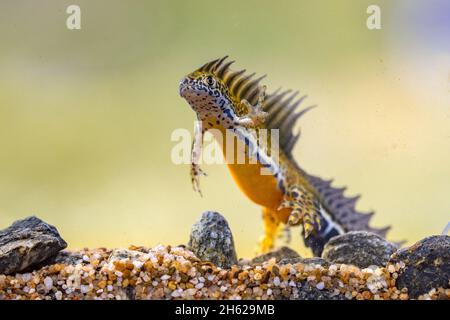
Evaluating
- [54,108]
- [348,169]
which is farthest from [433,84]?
[54,108]

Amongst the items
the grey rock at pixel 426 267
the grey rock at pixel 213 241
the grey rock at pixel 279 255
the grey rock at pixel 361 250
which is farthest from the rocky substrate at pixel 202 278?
the grey rock at pixel 279 255

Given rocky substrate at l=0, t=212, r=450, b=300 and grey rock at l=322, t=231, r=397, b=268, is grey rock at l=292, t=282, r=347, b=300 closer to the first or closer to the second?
rocky substrate at l=0, t=212, r=450, b=300

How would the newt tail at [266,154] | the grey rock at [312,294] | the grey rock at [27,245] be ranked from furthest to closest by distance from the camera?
the newt tail at [266,154], the grey rock at [27,245], the grey rock at [312,294]

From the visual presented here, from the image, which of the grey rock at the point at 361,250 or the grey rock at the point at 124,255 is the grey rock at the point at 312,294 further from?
the grey rock at the point at 124,255

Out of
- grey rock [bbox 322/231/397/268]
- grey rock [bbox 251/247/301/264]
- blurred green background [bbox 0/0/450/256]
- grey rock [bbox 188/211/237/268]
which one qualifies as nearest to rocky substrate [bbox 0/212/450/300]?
grey rock [bbox 188/211/237/268]

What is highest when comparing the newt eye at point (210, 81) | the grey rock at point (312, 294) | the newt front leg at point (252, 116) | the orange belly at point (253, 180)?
the newt eye at point (210, 81)

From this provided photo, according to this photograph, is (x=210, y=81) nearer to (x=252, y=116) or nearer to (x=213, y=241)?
(x=252, y=116)

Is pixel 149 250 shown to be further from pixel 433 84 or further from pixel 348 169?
pixel 348 169
